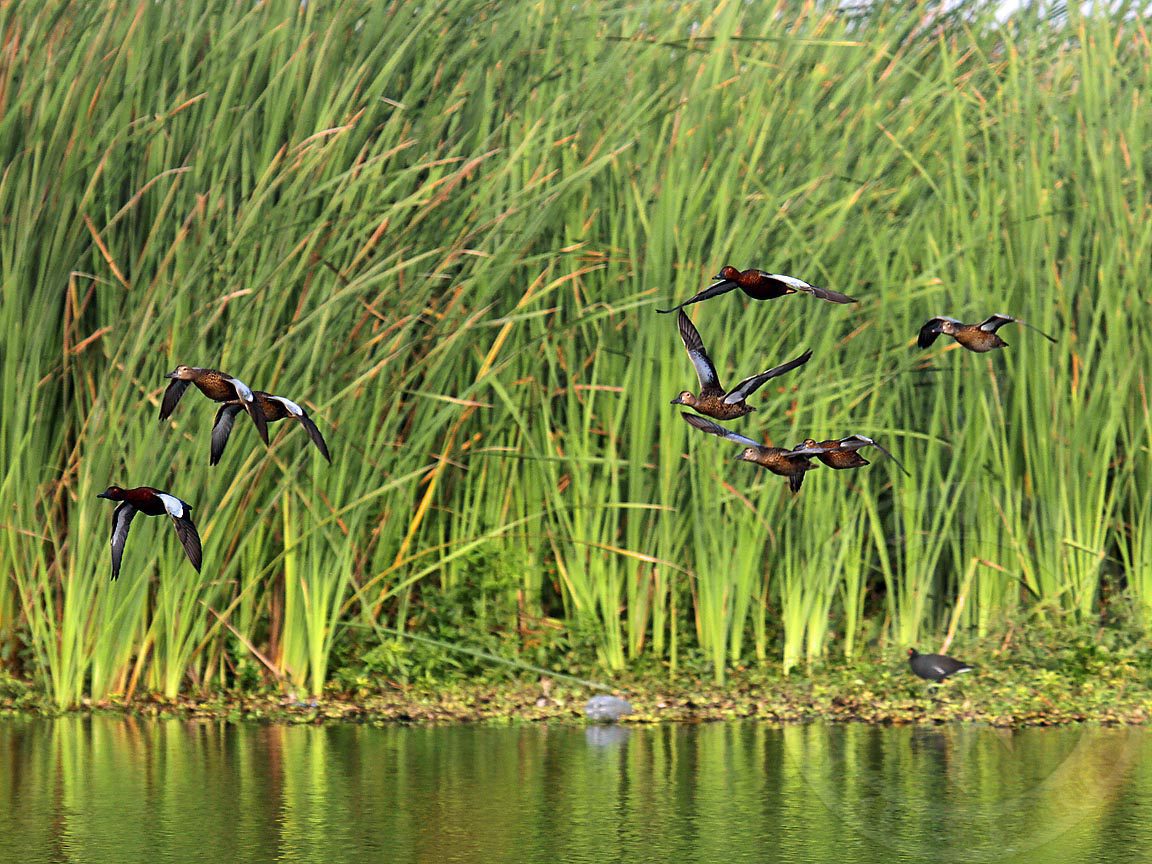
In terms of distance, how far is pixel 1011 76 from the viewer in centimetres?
985

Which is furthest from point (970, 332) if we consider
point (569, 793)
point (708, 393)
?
point (569, 793)

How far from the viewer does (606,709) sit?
8422 mm

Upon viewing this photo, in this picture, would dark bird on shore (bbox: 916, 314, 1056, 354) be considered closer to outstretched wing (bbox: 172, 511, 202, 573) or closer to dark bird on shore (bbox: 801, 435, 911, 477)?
dark bird on shore (bbox: 801, 435, 911, 477)

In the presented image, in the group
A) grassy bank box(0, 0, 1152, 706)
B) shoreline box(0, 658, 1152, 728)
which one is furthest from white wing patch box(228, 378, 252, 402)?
shoreline box(0, 658, 1152, 728)

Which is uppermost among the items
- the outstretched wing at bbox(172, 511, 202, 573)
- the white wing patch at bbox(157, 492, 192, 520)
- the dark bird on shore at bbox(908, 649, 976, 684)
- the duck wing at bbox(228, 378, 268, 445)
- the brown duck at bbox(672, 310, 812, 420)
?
the brown duck at bbox(672, 310, 812, 420)

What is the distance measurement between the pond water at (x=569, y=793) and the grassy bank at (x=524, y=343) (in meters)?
0.81

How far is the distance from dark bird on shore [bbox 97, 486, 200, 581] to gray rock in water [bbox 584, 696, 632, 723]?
9.91ft

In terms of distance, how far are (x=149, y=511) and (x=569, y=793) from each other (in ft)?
6.07

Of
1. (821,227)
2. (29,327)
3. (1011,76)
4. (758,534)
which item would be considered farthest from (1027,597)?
(29,327)

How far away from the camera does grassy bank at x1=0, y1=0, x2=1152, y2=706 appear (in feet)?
26.9

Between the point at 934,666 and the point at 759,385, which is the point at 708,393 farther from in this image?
the point at 934,666

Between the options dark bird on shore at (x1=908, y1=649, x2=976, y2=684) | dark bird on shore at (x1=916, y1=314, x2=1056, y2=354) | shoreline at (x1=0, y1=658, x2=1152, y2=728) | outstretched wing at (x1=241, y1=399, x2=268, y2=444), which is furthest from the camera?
dark bird on shore at (x1=908, y1=649, x2=976, y2=684)

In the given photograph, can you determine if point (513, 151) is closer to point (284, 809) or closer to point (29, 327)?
point (29, 327)

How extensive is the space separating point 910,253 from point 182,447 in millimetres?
3821
